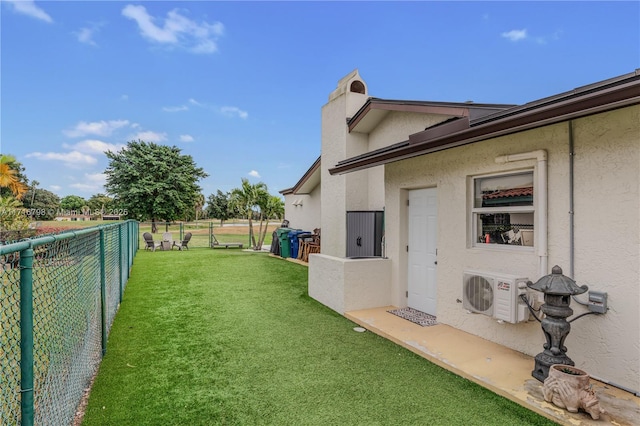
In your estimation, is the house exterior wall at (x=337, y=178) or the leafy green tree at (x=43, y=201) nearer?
the house exterior wall at (x=337, y=178)

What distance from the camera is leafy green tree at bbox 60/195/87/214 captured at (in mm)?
85438

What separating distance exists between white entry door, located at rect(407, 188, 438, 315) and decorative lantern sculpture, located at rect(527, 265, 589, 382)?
7.72 ft

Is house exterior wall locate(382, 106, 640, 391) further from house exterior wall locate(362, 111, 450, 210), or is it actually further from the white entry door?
house exterior wall locate(362, 111, 450, 210)

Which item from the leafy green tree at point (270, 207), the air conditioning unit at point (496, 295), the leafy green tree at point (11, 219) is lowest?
the air conditioning unit at point (496, 295)

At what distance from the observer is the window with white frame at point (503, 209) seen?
4313 mm

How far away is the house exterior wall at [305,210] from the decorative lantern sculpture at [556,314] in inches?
419

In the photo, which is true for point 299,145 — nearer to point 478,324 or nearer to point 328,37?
point 328,37

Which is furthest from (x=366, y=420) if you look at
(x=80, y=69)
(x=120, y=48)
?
(x=80, y=69)

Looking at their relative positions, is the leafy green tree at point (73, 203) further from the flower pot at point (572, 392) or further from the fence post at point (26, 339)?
the flower pot at point (572, 392)

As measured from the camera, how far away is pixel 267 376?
3.80 meters

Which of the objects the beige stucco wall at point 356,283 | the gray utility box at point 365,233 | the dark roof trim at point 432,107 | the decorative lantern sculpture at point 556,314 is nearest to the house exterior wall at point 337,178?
the dark roof trim at point 432,107

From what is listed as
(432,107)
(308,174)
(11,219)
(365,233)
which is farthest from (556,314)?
(11,219)

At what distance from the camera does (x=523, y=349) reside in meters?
4.25

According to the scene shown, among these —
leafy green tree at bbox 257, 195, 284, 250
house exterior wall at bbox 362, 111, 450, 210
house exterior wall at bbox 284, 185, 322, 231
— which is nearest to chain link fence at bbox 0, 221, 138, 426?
house exterior wall at bbox 362, 111, 450, 210
